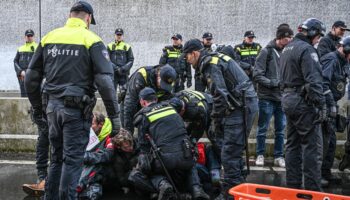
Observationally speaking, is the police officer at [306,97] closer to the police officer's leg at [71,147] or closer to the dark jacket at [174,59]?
the police officer's leg at [71,147]

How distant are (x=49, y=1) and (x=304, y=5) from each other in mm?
7893

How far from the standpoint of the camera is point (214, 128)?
5559mm

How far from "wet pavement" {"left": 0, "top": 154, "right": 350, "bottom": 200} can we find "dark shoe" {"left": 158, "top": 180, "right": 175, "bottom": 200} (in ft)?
1.89

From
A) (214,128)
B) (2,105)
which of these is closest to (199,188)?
(214,128)

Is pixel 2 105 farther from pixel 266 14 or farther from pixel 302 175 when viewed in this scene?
pixel 266 14

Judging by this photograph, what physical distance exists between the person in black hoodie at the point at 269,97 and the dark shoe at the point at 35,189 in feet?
9.95

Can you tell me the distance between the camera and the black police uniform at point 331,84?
5.55 m

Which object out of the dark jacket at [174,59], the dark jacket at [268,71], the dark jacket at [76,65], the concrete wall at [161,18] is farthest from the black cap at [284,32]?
the concrete wall at [161,18]

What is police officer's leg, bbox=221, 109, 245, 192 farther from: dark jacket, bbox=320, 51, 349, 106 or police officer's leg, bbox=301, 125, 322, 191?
dark jacket, bbox=320, 51, 349, 106

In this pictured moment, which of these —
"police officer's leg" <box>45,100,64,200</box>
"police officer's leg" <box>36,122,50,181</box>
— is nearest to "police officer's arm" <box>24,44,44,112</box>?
"police officer's leg" <box>45,100,64,200</box>

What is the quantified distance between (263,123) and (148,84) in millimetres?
1911

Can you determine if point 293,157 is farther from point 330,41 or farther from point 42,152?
point 42,152

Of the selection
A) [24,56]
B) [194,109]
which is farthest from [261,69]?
[24,56]

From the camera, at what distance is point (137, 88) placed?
610 cm
